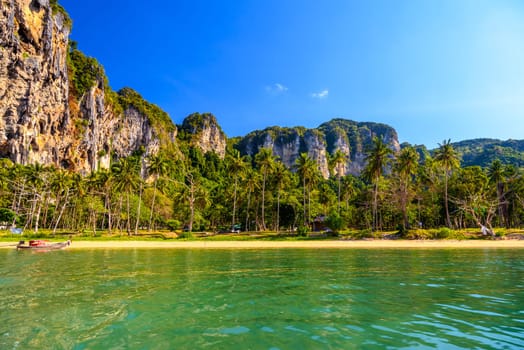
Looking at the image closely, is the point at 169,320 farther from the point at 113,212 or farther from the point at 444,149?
the point at 113,212

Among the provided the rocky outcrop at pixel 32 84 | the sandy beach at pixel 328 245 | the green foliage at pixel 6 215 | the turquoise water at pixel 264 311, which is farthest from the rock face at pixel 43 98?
the turquoise water at pixel 264 311

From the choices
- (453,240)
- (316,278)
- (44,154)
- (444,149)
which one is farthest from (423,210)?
(44,154)

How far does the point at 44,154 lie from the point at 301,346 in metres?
139

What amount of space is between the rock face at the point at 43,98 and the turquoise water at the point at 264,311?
113 metres

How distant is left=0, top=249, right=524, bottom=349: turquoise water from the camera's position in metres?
7.80

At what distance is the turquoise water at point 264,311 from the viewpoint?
7.80 metres

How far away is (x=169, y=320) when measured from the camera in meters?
9.72

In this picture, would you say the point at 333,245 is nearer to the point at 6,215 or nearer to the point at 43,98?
the point at 6,215

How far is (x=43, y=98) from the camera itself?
11856 cm

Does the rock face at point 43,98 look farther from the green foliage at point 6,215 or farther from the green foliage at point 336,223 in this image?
the green foliage at point 336,223

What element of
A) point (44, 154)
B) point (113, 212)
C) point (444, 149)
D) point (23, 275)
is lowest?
point (23, 275)

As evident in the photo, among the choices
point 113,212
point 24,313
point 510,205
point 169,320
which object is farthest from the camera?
point 113,212

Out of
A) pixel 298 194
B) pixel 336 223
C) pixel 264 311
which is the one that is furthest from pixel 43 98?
pixel 264 311

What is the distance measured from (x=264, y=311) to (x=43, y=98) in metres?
138
